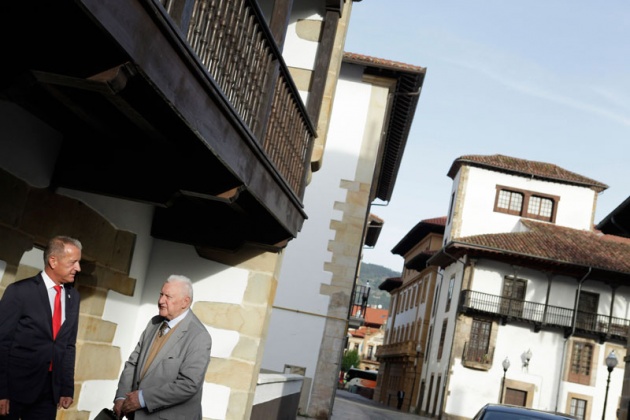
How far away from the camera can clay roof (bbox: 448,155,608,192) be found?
162 feet

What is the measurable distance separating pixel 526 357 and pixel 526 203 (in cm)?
1084

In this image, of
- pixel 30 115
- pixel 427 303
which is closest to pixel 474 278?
pixel 427 303

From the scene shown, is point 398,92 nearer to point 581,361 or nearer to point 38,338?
point 38,338

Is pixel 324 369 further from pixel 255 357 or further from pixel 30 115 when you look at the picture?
pixel 30 115

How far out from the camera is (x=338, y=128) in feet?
73.6

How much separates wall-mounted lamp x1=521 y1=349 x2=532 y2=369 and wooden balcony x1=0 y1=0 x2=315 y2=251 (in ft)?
115

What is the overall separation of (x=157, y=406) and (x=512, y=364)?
1553 inches

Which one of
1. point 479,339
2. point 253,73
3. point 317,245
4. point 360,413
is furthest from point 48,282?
point 479,339

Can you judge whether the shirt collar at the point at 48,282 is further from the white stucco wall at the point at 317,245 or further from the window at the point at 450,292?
the window at the point at 450,292

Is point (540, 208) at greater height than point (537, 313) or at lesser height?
greater

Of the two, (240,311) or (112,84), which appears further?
(240,311)

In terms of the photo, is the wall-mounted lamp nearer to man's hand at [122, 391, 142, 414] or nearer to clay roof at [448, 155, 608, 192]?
clay roof at [448, 155, 608, 192]

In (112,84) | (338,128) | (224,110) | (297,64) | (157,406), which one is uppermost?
(338,128)

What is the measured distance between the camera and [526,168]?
4997 centimetres
